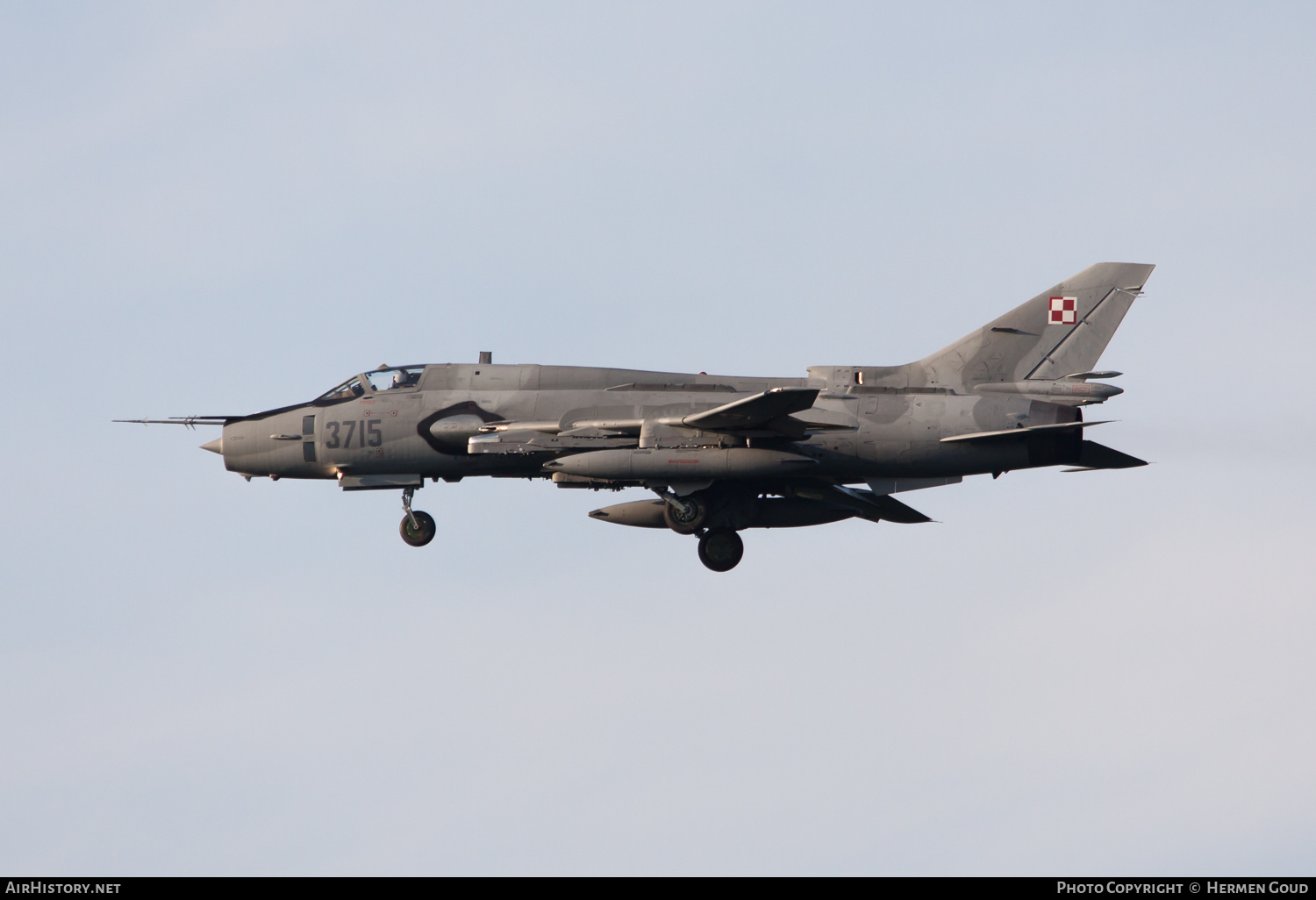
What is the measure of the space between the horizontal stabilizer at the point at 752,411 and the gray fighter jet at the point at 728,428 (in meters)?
0.04

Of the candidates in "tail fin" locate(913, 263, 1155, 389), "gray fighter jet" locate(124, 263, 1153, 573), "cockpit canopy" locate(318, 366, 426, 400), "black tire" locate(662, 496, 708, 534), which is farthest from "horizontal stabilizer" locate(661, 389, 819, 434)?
"cockpit canopy" locate(318, 366, 426, 400)

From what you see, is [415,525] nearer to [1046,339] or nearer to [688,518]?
[688,518]

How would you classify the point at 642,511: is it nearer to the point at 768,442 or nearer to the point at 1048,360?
the point at 768,442

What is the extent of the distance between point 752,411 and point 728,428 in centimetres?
81

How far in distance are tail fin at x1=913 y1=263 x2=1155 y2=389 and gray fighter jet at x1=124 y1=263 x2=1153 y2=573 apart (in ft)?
0.10

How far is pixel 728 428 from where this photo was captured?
26250 millimetres

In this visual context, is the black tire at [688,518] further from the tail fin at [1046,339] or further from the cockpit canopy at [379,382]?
the cockpit canopy at [379,382]

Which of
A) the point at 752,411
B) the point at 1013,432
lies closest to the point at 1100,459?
the point at 1013,432

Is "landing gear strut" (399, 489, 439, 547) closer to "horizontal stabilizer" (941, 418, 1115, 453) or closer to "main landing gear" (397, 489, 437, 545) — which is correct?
"main landing gear" (397, 489, 437, 545)

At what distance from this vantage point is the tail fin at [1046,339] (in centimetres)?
2794

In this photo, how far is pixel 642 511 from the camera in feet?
95.9

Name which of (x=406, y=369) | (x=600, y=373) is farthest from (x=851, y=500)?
(x=406, y=369)

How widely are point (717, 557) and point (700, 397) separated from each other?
3.31m

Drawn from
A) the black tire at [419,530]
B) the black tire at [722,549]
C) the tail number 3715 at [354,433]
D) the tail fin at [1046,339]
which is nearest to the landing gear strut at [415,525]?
the black tire at [419,530]
